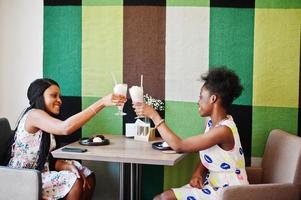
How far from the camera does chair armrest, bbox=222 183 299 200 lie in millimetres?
2453

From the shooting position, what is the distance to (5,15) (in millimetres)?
3697

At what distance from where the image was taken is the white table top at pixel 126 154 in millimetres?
2688

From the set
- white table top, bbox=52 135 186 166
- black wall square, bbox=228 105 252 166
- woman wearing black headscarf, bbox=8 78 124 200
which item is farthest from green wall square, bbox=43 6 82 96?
black wall square, bbox=228 105 252 166

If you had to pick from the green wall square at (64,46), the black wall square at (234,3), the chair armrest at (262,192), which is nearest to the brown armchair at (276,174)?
the chair armrest at (262,192)

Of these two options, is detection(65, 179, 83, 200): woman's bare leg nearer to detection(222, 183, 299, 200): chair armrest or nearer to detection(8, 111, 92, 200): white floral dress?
detection(8, 111, 92, 200): white floral dress

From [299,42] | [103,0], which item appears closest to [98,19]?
[103,0]

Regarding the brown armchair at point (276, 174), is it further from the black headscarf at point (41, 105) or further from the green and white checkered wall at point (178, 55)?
the black headscarf at point (41, 105)

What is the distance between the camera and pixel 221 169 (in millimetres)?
2680

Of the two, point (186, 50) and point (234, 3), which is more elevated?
point (234, 3)

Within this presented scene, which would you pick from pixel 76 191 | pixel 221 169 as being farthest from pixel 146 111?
pixel 76 191

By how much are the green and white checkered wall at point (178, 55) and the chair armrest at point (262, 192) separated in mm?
750

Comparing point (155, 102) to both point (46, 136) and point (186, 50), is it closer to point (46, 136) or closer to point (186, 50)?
point (186, 50)

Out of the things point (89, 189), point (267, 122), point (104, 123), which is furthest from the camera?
point (104, 123)

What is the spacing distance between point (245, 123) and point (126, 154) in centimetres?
102
